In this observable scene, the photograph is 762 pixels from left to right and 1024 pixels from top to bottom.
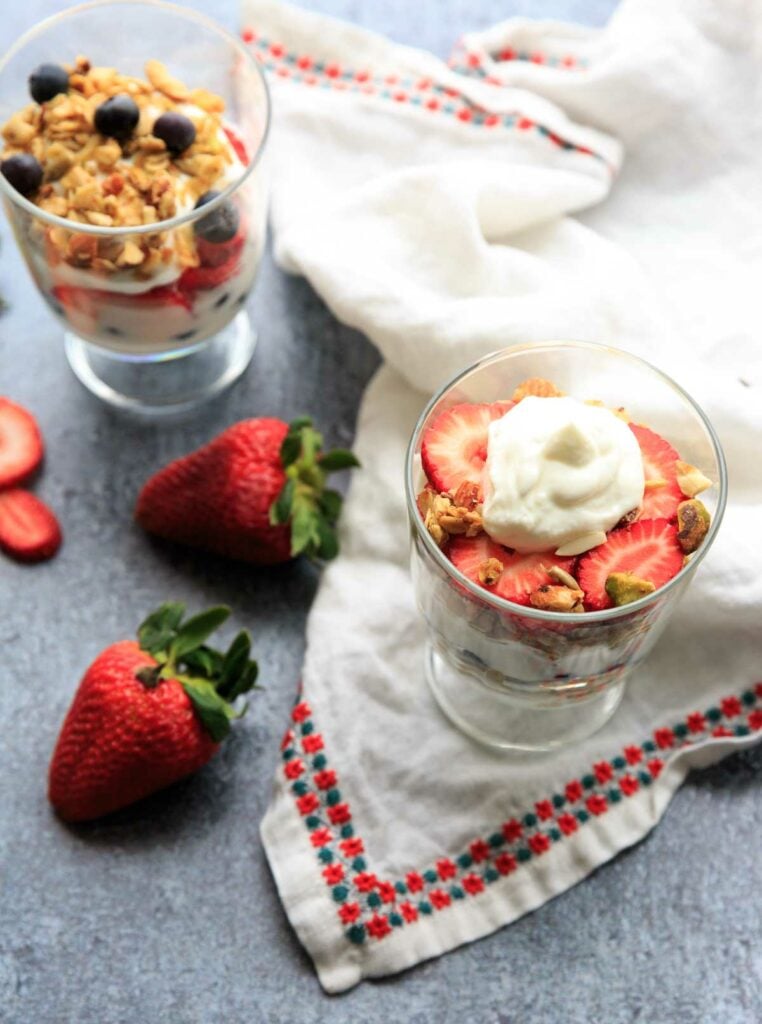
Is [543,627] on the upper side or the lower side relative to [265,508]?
upper

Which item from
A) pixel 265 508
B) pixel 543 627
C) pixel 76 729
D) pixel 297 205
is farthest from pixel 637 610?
pixel 297 205

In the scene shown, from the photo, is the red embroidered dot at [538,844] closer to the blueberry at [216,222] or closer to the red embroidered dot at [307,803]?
the red embroidered dot at [307,803]

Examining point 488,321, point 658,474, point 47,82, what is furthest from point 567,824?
point 47,82

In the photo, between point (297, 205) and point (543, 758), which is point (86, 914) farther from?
point (297, 205)

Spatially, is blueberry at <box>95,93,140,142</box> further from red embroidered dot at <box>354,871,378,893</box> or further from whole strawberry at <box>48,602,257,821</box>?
red embroidered dot at <box>354,871,378,893</box>

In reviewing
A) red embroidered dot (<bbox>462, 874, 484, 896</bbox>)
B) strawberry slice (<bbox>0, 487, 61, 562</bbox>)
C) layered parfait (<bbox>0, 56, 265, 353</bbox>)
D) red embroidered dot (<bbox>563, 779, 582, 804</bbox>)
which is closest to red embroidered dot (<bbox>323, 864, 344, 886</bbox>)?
red embroidered dot (<bbox>462, 874, 484, 896</bbox>)
